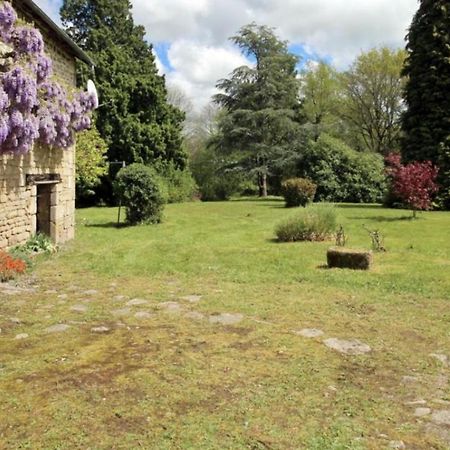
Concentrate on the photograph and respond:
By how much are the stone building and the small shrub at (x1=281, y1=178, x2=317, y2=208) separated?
35.2 ft

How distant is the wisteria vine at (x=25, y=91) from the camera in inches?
340

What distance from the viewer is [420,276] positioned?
8.74m

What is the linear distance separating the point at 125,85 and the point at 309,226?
57.3 feet

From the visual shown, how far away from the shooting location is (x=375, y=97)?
3806 centimetres

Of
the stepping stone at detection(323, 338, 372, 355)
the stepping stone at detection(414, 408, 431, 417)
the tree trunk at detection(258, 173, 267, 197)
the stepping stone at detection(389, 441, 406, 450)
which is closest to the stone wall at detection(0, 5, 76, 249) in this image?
the stepping stone at detection(323, 338, 372, 355)

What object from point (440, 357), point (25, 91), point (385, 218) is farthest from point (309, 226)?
point (440, 357)

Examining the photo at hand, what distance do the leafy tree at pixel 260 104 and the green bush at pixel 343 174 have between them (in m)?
3.36

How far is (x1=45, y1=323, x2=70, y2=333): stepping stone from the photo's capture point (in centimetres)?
579

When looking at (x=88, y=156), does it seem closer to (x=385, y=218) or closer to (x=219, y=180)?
(x=385, y=218)

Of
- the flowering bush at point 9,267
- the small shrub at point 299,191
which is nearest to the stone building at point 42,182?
the flowering bush at point 9,267

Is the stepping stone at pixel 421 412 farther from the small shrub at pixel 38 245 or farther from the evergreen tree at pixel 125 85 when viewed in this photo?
the evergreen tree at pixel 125 85

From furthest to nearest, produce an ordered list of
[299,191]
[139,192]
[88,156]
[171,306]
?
[299,191] < [88,156] < [139,192] < [171,306]

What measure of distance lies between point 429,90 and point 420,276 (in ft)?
51.4

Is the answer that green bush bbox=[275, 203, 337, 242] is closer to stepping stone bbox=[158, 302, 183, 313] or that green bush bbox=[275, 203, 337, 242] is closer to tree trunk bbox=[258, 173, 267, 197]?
stepping stone bbox=[158, 302, 183, 313]
